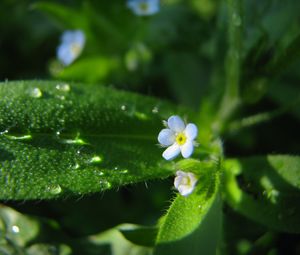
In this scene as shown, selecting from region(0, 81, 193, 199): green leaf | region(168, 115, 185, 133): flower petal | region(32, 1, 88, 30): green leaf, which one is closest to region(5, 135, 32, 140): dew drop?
region(0, 81, 193, 199): green leaf

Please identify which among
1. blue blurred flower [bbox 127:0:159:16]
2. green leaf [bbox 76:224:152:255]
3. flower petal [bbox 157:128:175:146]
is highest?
flower petal [bbox 157:128:175:146]

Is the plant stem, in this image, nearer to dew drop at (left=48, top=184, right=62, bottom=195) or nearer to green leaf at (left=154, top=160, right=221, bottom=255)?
green leaf at (left=154, top=160, right=221, bottom=255)

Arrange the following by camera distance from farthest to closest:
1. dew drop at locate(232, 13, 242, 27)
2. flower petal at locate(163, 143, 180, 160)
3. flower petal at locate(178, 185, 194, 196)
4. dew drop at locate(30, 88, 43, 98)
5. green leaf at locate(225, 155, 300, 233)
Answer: dew drop at locate(232, 13, 242, 27) → dew drop at locate(30, 88, 43, 98) → green leaf at locate(225, 155, 300, 233) → flower petal at locate(163, 143, 180, 160) → flower petal at locate(178, 185, 194, 196)

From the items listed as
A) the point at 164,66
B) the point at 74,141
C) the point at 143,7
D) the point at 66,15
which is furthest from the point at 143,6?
the point at 74,141

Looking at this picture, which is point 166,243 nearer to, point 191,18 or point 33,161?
point 33,161

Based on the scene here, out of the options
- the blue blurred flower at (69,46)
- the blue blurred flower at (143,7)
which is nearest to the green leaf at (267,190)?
the blue blurred flower at (143,7)

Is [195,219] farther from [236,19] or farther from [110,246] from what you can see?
[236,19]

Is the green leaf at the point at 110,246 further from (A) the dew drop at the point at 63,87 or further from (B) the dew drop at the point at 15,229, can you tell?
(A) the dew drop at the point at 63,87
